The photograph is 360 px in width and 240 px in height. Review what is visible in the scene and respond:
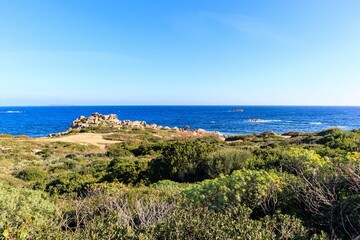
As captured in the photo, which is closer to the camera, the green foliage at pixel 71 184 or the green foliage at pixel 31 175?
the green foliage at pixel 71 184

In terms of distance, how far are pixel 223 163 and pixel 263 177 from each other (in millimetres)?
5009

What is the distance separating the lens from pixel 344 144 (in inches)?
486

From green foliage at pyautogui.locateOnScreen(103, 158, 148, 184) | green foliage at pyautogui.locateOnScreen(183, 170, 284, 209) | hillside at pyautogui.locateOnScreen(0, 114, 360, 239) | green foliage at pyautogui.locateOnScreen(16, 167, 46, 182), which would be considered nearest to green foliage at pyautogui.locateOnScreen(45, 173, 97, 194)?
hillside at pyautogui.locateOnScreen(0, 114, 360, 239)

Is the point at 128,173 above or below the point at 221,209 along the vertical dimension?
below

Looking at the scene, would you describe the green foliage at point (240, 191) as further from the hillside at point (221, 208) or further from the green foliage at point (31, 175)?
the green foliage at point (31, 175)

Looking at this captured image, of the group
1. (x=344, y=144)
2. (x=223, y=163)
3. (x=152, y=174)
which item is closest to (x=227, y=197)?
(x=223, y=163)

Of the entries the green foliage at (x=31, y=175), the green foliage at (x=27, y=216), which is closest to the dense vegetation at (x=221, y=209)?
the green foliage at (x=27, y=216)

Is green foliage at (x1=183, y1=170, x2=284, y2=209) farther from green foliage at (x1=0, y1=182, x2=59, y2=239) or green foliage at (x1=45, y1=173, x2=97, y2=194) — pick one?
green foliage at (x1=45, y1=173, x2=97, y2=194)

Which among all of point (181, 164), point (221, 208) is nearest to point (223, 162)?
point (181, 164)

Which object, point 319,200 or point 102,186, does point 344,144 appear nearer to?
point 319,200

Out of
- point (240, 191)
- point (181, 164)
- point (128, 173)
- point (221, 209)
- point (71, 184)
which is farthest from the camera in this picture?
point (128, 173)

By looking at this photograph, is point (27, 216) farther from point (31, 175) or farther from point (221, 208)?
point (31, 175)

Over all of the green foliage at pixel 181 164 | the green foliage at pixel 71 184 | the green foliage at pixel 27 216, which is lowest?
the green foliage at pixel 71 184

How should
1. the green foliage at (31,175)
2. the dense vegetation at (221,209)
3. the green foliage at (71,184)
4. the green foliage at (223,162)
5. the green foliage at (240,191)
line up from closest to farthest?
1. the dense vegetation at (221,209)
2. the green foliage at (240,191)
3. the green foliage at (71,184)
4. the green foliage at (223,162)
5. the green foliage at (31,175)
